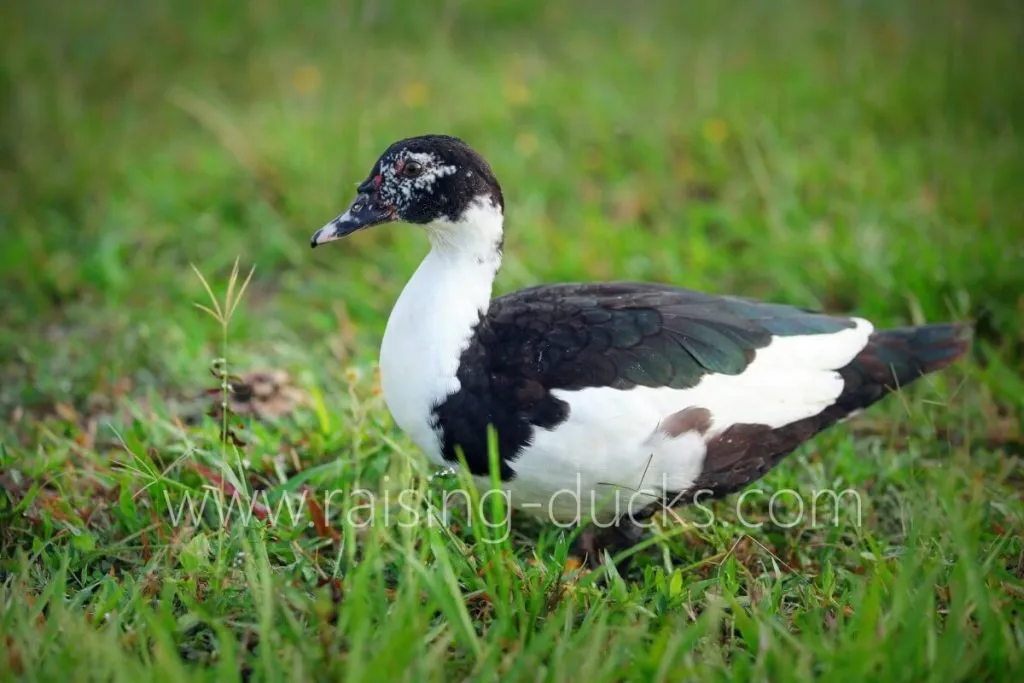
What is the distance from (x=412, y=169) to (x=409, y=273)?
1.50 m

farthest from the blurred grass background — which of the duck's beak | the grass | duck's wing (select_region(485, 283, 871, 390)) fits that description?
the duck's beak

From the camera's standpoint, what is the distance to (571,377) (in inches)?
95.0

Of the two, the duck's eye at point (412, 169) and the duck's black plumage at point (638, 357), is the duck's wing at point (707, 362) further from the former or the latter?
the duck's eye at point (412, 169)

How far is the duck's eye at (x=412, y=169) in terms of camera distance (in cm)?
249

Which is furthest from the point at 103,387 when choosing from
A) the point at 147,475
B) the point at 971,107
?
the point at 971,107

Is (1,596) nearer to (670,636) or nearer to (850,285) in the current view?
(670,636)

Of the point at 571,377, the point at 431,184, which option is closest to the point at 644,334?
the point at 571,377

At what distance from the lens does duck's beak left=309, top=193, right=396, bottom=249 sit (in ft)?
8.33

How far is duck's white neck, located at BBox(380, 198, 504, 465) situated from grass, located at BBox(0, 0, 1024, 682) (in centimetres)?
15

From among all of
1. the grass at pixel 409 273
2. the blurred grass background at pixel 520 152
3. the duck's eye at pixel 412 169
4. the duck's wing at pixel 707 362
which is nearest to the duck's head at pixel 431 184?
the duck's eye at pixel 412 169

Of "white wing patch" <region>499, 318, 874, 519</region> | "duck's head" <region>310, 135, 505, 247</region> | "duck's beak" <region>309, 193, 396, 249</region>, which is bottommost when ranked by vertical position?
"white wing patch" <region>499, 318, 874, 519</region>

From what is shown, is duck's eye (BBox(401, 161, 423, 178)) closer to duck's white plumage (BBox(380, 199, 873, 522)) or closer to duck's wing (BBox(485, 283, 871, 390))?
duck's white plumage (BBox(380, 199, 873, 522))

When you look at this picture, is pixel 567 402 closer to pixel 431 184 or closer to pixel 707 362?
pixel 707 362

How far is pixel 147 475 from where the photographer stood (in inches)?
94.6
